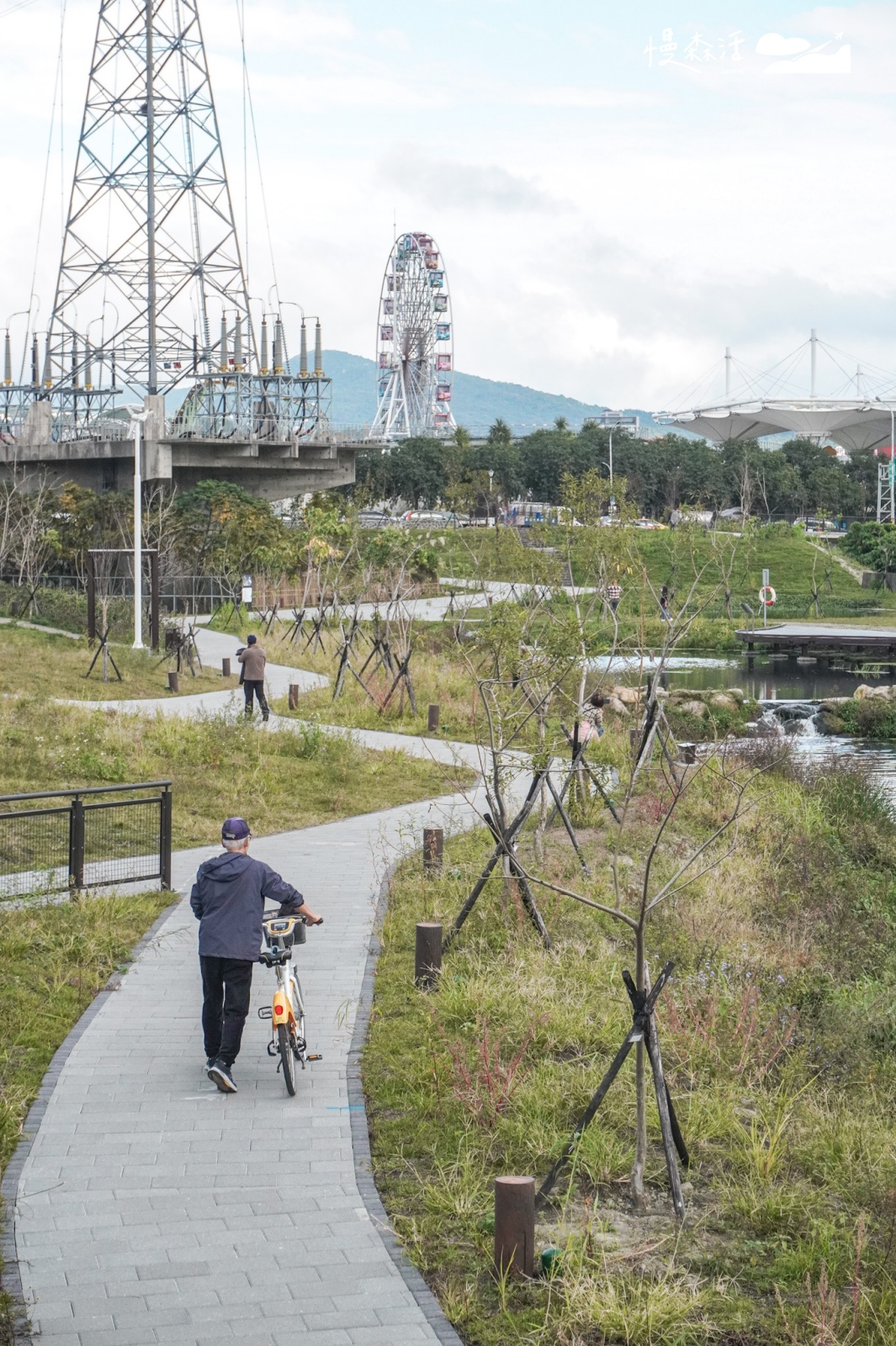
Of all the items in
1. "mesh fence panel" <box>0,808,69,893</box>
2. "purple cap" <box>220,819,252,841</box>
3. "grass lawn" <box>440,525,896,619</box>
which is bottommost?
"mesh fence panel" <box>0,808,69,893</box>

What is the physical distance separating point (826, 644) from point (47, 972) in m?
38.1

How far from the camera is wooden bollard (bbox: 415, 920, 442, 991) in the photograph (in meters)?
9.63

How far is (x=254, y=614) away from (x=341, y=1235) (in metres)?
38.2

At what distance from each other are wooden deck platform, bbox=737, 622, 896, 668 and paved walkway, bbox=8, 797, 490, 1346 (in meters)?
36.4

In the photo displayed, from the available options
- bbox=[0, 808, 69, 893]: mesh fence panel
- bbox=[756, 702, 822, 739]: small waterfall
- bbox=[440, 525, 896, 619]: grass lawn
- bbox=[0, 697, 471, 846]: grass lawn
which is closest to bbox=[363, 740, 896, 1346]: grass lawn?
bbox=[0, 808, 69, 893]: mesh fence panel

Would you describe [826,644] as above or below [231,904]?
below

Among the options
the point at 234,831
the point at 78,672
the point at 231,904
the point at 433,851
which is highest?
the point at 234,831

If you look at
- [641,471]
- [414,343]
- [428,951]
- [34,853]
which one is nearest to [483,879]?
[428,951]

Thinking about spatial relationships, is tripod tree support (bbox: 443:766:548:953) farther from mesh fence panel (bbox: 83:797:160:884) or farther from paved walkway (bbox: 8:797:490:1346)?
mesh fence panel (bbox: 83:797:160:884)

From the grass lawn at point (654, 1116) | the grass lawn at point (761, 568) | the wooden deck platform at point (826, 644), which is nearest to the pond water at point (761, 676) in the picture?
the wooden deck platform at point (826, 644)

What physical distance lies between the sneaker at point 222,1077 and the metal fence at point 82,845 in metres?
3.58

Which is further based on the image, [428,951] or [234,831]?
[428,951]

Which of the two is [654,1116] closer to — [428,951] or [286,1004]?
[286,1004]

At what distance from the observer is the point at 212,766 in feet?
59.8
